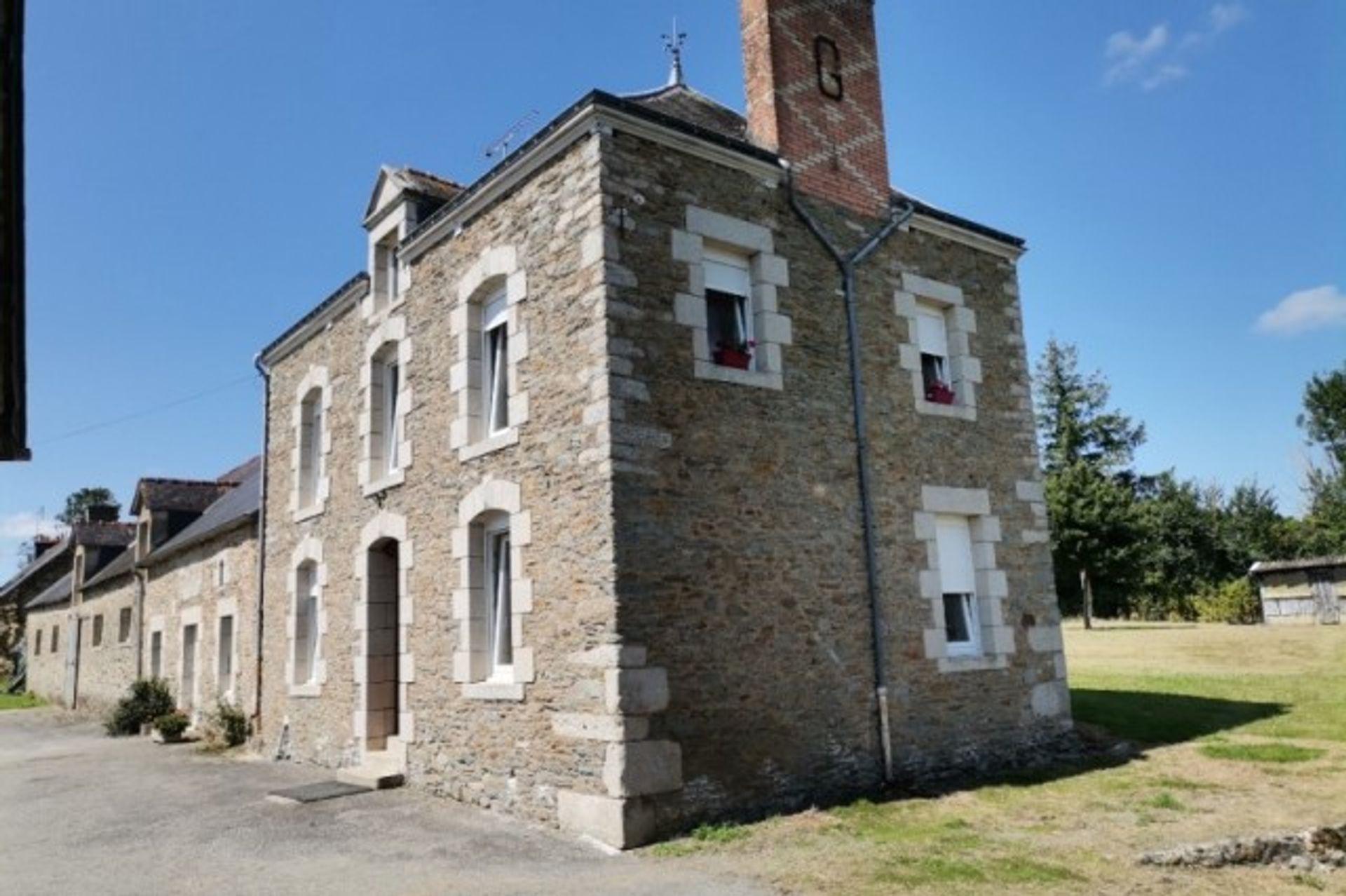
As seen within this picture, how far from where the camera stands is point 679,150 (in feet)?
27.2

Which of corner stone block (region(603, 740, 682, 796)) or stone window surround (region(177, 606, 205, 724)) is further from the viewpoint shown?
stone window surround (region(177, 606, 205, 724))

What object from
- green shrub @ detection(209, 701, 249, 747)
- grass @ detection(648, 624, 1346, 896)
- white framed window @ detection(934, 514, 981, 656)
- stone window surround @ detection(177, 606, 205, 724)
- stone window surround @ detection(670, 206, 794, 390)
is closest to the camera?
grass @ detection(648, 624, 1346, 896)

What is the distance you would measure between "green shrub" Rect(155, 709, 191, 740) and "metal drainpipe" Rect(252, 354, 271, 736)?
7.76 feet

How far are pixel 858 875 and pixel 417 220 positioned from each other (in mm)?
8640

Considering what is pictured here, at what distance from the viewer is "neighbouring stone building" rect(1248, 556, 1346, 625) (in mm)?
27984

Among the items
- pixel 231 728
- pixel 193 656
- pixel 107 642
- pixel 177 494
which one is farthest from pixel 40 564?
pixel 231 728

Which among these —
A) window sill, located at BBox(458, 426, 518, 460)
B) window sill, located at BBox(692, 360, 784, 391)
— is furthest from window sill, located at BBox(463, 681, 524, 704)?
window sill, located at BBox(692, 360, 784, 391)

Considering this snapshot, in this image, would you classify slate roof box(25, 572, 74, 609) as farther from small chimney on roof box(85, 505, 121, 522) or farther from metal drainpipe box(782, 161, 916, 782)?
metal drainpipe box(782, 161, 916, 782)

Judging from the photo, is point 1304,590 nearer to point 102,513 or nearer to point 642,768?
point 642,768

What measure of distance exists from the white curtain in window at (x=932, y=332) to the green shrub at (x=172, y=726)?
13184mm

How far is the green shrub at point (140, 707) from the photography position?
1708 centimetres

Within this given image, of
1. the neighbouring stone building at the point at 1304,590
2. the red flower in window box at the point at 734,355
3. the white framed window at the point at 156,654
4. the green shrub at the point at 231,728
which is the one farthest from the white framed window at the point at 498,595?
the neighbouring stone building at the point at 1304,590

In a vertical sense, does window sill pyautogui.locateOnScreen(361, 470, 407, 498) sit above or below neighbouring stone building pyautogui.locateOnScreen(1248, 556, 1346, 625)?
above

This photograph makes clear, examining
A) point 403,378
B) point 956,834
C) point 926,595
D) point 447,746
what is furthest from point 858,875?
point 403,378
